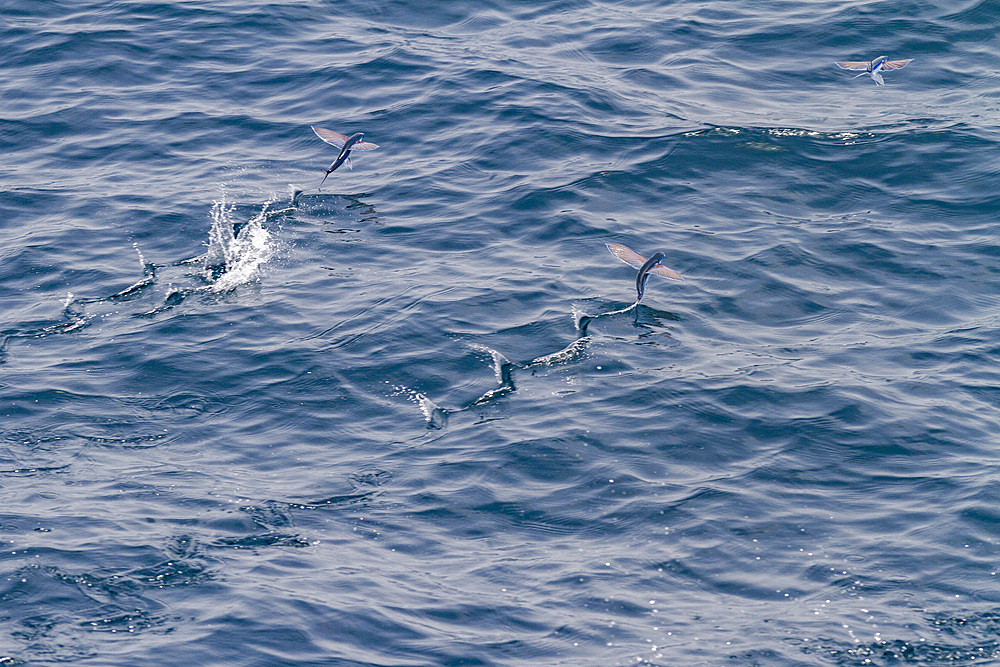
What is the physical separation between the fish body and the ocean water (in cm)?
53

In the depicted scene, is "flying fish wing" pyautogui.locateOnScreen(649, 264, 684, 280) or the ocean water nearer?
the ocean water

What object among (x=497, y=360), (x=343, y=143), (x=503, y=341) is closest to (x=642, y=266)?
(x=503, y=341)

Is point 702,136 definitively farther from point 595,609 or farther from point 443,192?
point 595,609

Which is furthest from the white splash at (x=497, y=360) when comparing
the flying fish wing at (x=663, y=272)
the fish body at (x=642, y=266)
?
the flying fish wing at (x=663, y=272)

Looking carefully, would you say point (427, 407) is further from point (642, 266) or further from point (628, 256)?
point (628, 256)

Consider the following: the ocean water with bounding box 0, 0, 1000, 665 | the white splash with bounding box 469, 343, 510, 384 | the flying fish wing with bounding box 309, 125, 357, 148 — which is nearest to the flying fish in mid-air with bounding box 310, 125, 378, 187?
the flying fish wing with bounding box 309, 125, 357, 148

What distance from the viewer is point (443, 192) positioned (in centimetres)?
1689

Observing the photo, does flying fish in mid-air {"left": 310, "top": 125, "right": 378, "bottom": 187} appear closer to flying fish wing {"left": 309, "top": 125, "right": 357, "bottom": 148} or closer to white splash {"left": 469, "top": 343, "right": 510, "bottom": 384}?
flying fish wing {"left": 309, "top": 125, "right": 357, "bottom": 148}

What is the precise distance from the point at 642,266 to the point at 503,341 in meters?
1.79

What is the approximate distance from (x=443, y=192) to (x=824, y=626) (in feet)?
30.9

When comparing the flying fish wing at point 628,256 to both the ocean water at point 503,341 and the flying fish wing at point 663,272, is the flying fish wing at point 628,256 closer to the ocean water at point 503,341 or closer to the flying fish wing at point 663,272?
the flying fish wing at point 663,272

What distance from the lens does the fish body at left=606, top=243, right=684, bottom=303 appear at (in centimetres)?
1298

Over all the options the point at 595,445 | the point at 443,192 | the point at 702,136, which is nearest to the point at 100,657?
the point at 595,445

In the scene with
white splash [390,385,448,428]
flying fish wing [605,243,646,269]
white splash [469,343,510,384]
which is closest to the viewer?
white splash [390,385,448,428]
